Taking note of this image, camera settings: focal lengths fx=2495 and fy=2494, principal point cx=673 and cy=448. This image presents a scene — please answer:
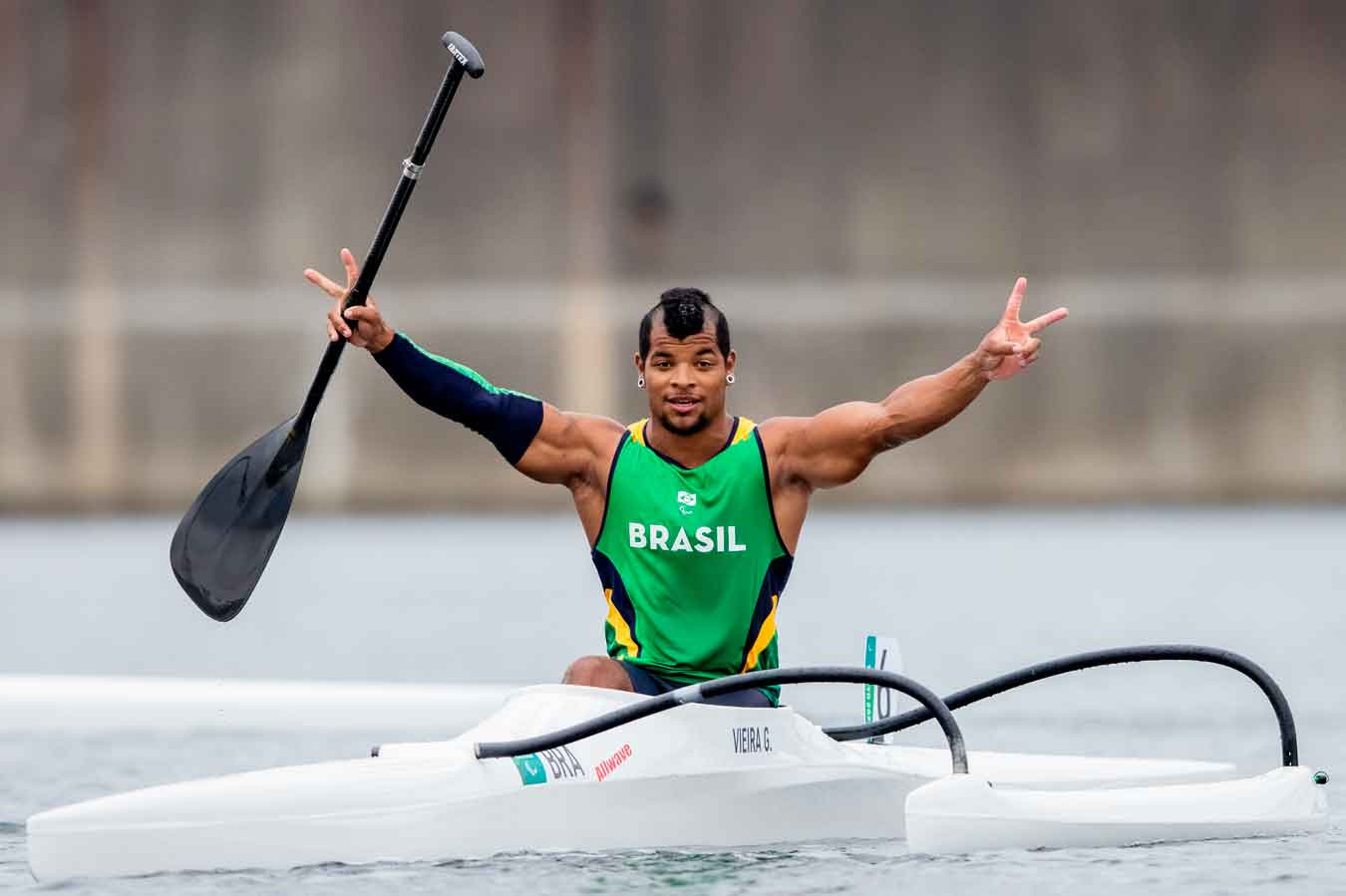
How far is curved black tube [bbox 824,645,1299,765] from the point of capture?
7.04 metres

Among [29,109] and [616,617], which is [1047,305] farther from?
[616,617]

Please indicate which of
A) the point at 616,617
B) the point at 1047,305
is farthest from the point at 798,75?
the point at 616,617

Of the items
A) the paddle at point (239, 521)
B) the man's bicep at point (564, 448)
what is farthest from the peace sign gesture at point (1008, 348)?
the paddle at point (239, 521)

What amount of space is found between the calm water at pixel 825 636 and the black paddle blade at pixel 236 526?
953mm

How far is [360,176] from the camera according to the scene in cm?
2414

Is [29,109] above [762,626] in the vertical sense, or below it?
above

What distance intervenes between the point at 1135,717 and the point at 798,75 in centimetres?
1357

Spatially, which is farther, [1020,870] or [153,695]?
[153,695]

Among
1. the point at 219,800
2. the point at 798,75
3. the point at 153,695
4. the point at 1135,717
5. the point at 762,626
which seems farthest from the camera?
the point at 798,75

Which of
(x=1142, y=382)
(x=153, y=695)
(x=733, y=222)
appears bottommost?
(x=153, y=695)

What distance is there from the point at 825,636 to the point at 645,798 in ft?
25.1

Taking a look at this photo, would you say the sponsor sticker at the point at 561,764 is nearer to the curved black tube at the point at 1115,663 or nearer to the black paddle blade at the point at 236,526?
the curved black tube at the point at 1115,663

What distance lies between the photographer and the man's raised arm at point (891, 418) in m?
7.17

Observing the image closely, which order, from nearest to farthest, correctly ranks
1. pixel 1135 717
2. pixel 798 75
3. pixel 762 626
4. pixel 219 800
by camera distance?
1. pixel 219 800
2. pixel 762 626
3. pixel 1135 717
4. pixel 798 75
